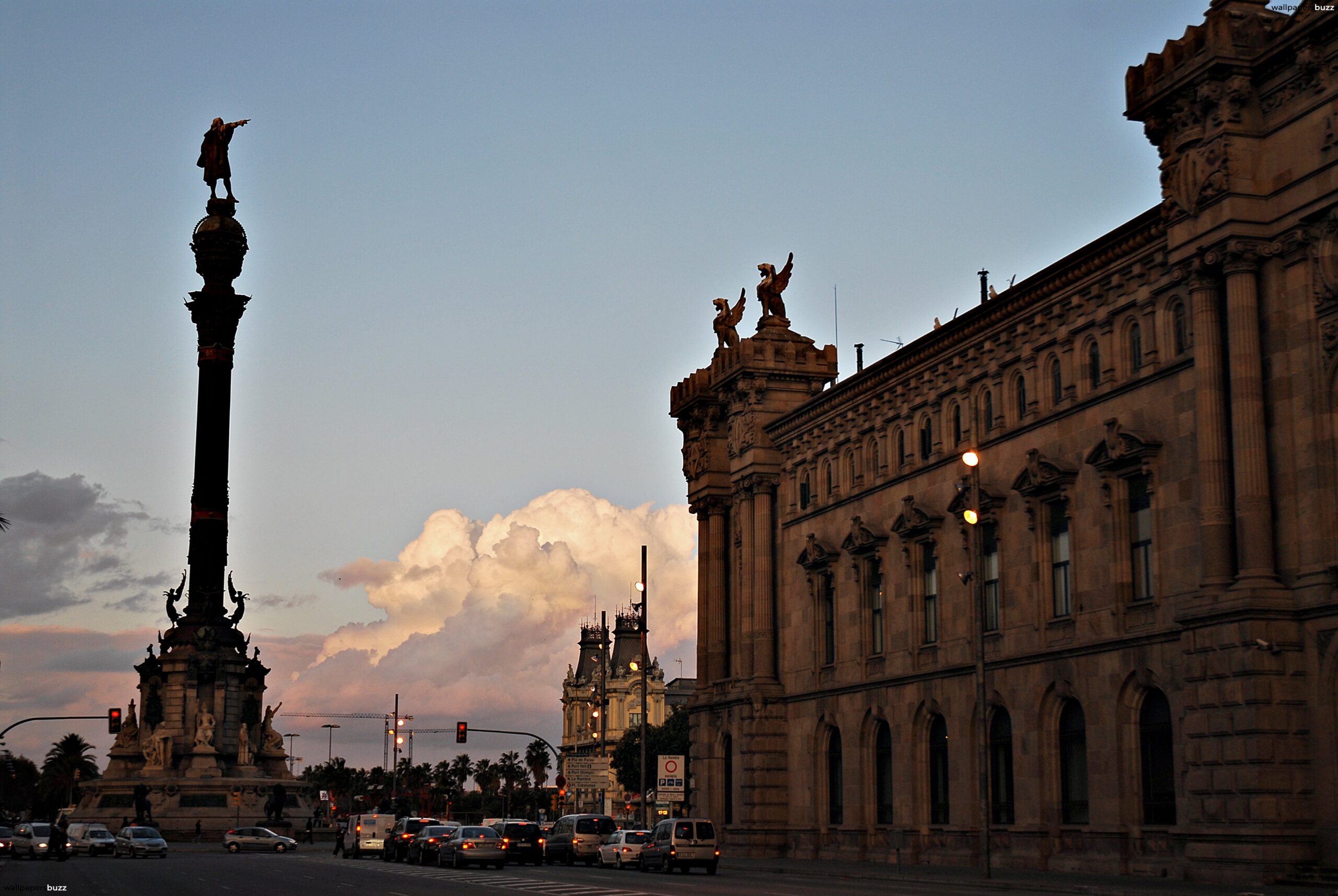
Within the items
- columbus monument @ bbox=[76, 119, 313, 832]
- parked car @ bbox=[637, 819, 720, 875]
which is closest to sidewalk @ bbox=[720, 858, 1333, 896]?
parked car @ bbox=[637, 819, 720, 875]

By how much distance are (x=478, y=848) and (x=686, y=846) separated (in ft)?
26.8

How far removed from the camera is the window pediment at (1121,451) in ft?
132

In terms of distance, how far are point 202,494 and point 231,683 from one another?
1261cm

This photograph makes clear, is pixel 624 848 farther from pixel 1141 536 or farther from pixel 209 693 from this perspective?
pixel 209 693

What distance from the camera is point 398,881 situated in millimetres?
42719

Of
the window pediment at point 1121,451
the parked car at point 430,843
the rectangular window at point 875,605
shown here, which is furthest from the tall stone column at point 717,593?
the window pediment at point 1121,451

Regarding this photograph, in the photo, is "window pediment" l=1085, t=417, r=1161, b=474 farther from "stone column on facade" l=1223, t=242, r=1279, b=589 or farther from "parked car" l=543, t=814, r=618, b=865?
"parked car" l=543, t=814, r=618, b=865

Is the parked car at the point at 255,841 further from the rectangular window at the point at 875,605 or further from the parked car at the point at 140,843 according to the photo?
the rectangular window at the point at 875,605

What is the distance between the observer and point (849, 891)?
34719 millimetres

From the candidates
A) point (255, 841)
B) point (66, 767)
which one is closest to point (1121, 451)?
point (255, 841)

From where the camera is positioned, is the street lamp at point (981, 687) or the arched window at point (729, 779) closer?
the street lamp at point (981, 687)

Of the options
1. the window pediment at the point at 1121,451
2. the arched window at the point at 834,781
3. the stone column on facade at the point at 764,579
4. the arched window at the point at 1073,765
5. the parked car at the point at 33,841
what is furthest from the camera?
the parked car at the point at 33,841

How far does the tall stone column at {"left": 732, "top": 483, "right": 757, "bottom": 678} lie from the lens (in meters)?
66.1

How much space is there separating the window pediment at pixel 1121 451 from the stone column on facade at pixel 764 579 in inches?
938
